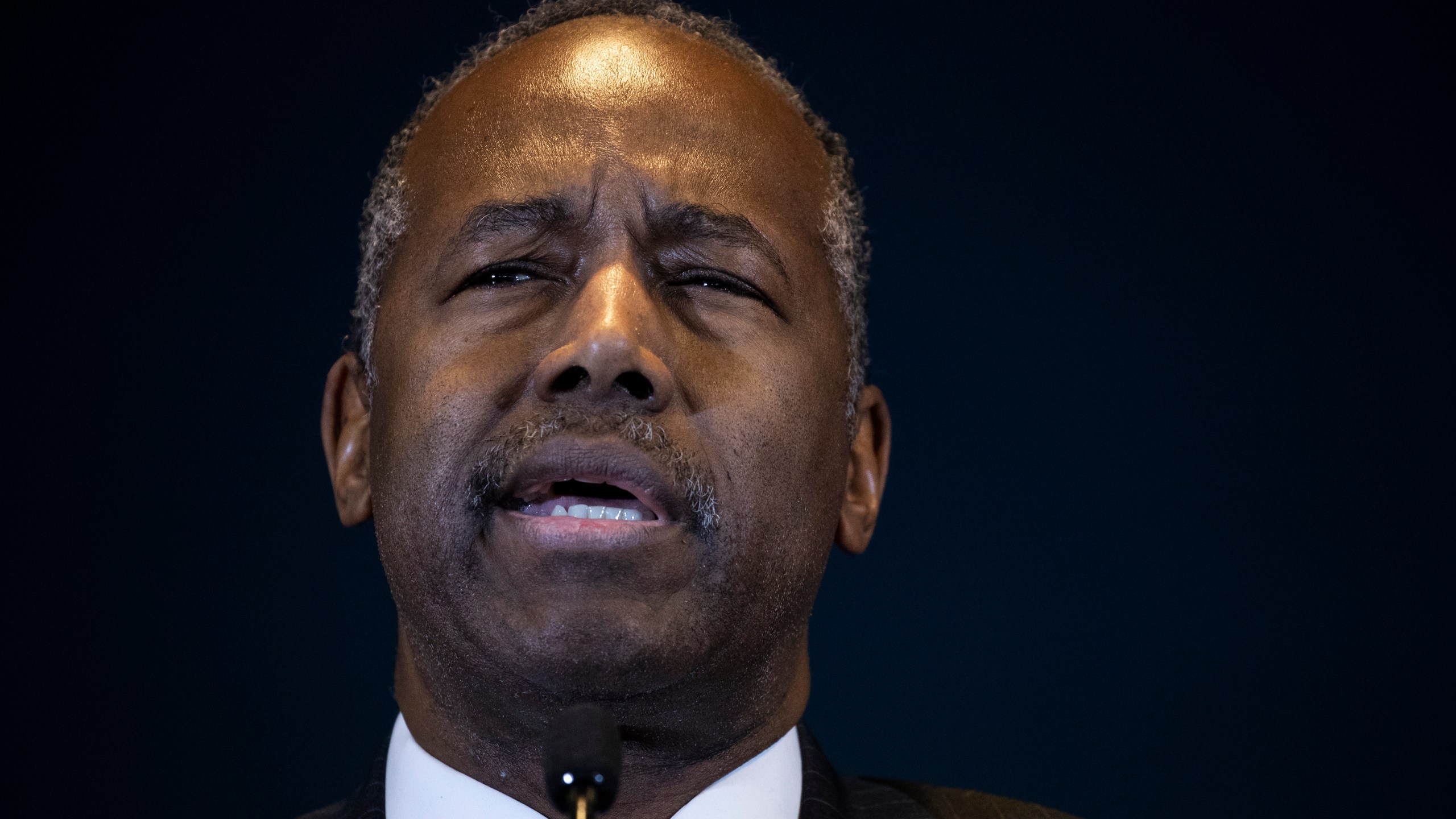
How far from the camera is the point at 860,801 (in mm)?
1604

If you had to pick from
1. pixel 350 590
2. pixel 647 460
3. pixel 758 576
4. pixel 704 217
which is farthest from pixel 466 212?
pixel 350 590

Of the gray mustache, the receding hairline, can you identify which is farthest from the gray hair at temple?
the gray mustache

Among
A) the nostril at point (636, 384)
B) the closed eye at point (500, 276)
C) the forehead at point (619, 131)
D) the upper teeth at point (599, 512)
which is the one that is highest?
the forehead at point (619, 131)

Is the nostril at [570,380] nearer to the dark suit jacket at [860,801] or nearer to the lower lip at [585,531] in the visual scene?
the lower lip at [585,531]

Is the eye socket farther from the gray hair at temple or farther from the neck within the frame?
the neck

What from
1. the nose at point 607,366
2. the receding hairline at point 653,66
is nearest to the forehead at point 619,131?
the receding hairline at point 653,66

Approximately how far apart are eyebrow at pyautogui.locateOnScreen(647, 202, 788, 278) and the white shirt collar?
0.58 metres

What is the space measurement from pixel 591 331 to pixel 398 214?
1.34 ft

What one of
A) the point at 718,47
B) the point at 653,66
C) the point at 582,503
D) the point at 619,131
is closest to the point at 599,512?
the point at 582,503

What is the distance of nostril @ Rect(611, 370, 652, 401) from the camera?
127cm

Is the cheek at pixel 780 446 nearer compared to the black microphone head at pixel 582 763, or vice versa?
the black microphone head at pixel 582 763

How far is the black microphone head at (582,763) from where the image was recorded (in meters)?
1.04

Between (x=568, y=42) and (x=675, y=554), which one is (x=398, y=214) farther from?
(x=675, y=554)

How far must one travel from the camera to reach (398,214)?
60.4 inches
